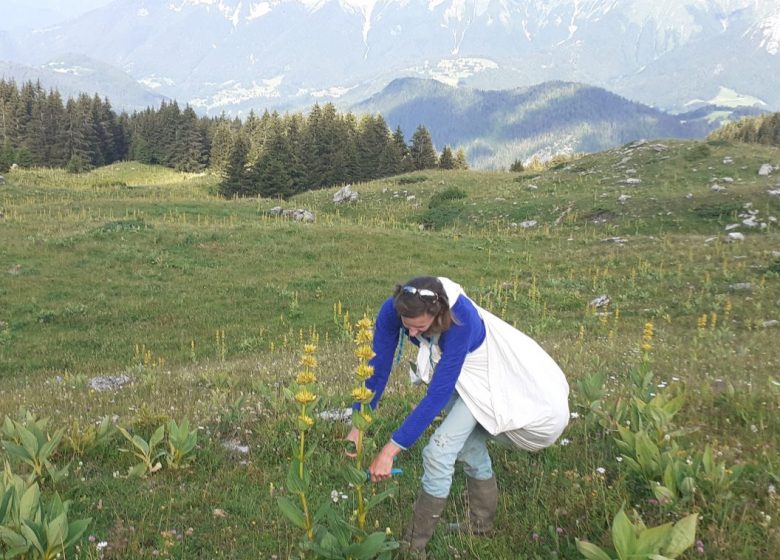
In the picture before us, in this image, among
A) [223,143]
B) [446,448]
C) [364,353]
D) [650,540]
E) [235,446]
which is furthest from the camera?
[223,143]

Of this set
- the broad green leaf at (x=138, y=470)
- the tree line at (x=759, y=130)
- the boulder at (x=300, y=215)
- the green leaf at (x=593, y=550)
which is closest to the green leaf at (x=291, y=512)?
the green leaf at (x=593, y=550)

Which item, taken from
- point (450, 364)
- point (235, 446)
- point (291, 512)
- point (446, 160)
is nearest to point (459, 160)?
point (446, 160)

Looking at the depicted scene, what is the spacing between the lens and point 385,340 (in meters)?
3.97

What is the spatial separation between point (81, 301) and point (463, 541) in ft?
50.0

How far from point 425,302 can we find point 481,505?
5.93 ft

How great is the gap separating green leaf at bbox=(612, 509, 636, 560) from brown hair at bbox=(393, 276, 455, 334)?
1.46m

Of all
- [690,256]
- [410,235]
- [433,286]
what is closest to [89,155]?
[410,235]

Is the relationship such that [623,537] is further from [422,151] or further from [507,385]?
[422,151]

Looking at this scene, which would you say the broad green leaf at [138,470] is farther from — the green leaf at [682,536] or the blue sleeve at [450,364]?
the green leaf at [682,536]

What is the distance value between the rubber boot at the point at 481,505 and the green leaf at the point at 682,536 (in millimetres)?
1462

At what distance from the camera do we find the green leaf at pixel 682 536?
264 cm

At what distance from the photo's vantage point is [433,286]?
336 cm

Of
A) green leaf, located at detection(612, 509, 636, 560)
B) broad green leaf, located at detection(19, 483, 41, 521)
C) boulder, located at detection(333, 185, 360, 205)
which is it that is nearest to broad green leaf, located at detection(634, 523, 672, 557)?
green leaf, located at detection(612, 509, 636, 560)

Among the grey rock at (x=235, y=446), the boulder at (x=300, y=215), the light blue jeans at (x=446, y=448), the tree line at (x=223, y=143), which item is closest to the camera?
the light blue jeans at (x=446, y=448)
